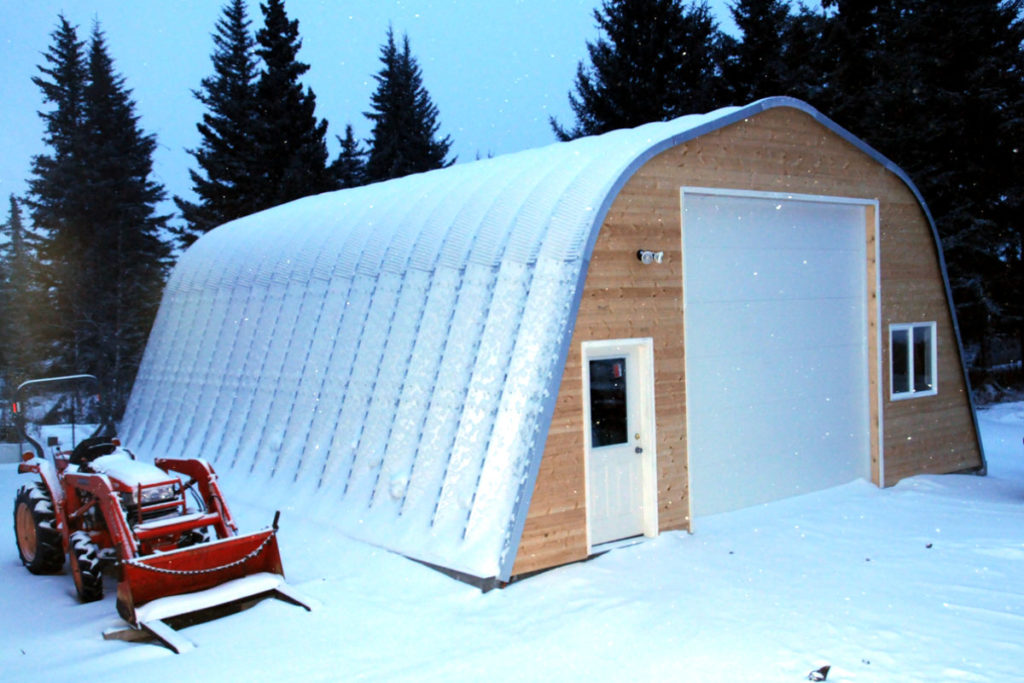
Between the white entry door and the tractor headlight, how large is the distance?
12.7 feet

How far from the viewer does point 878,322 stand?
10969 mm

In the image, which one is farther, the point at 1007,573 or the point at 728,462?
the point at 728,462

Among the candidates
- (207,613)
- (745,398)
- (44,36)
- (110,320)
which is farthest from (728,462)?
(44,36)

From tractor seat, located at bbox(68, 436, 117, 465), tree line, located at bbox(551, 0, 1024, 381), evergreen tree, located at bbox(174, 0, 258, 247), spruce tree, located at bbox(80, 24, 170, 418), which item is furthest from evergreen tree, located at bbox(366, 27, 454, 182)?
tractor seat, located at bbox(68, 436, 117, 465)

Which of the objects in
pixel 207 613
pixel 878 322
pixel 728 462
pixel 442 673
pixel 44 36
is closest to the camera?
pixel 442 673

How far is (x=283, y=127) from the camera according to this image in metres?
30.0

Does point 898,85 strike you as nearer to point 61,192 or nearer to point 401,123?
point 401,123

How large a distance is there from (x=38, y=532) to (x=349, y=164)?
27888 millimetres

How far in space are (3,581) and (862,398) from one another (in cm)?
1040

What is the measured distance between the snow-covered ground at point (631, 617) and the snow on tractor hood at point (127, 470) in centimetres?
106

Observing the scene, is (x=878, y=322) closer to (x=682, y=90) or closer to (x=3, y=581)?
(x=3, y=581)

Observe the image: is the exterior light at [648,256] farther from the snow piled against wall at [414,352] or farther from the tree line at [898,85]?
the tree line at [898,85]

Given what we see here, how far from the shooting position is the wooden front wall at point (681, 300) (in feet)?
25.0

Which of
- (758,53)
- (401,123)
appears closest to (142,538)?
(758,53)
